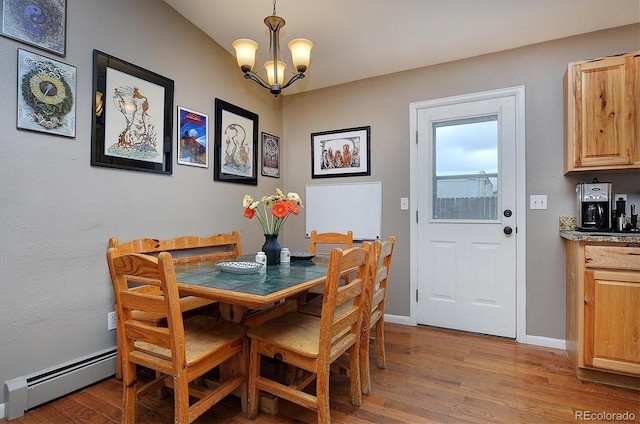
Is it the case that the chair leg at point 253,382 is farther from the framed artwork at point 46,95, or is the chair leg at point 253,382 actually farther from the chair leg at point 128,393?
the framed artwork at point 46,95

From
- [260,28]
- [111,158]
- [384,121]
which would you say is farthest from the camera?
[384,121]

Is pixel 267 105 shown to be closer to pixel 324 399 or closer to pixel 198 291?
pixel 198 291

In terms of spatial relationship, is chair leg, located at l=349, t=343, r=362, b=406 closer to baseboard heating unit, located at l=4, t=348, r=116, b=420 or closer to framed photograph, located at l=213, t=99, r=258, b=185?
baseboard heating unit, located at l=4, t=348, r=116, b=420

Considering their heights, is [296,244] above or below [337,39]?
below

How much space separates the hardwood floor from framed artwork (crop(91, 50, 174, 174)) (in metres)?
1.42

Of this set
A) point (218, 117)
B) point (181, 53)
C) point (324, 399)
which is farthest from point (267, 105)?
point (324, 399)

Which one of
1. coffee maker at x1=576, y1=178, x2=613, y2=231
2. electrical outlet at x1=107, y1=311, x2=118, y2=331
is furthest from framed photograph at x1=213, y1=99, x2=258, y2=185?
coffee maker at x1=576, y1=178, x2=613, y2=231

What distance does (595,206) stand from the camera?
231cm

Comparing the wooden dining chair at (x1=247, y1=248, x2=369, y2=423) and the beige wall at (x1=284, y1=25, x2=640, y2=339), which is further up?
the beige wall at (x1=284, y1=25, x2=640, y2=339)

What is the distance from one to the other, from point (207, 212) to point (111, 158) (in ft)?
2.85

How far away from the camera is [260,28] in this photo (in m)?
2.62

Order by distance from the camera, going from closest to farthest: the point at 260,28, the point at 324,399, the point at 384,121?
the point at 324,399
the point at 260,28
the point at 384,121

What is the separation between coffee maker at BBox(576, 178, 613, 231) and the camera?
227cm

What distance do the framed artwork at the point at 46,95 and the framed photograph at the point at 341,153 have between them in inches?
85.7
